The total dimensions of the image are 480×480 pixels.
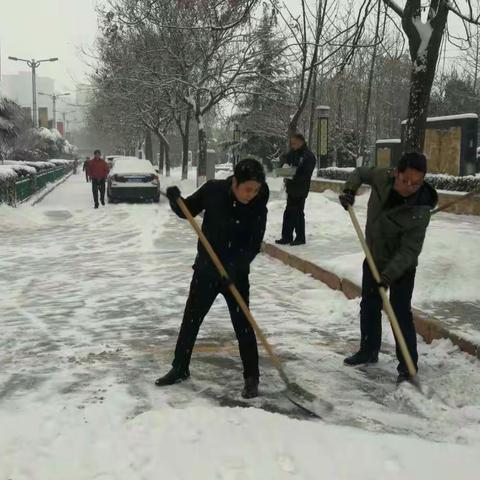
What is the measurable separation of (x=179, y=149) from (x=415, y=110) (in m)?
69.0

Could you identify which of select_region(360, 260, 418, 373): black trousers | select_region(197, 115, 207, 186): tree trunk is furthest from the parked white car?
select_region(360, 260, 418, 373): black trousers

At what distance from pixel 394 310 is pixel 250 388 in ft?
3.72

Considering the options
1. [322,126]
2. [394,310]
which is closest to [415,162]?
[394,310]

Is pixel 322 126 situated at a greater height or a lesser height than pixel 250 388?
greater

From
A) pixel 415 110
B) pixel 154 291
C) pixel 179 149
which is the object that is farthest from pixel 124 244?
pixel 179 149

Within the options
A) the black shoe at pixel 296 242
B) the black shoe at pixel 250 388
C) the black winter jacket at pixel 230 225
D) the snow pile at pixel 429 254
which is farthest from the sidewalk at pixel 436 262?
the black winter jacket at pixel 230 225

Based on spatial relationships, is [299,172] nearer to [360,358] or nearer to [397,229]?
[360,358]

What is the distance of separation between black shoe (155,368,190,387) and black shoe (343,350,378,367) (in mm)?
Result: 1270

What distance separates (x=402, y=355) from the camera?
415 centimetres

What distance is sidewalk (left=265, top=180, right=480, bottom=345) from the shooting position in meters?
5.50

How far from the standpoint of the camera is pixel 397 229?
409cm

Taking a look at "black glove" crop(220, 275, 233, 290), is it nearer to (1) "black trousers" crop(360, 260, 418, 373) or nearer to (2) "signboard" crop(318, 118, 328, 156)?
(1) "black trousers" crop(360, 260, 418, 373)

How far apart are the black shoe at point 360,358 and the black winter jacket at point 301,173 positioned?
4.50 m

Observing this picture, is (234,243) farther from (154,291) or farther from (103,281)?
(103,281)
